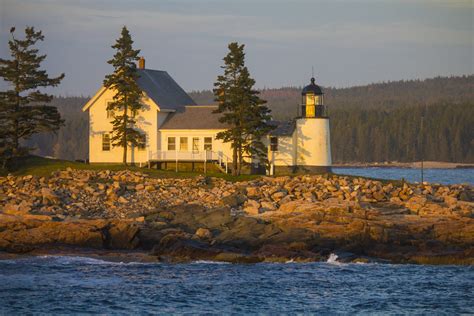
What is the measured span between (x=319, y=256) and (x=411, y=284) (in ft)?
15.0

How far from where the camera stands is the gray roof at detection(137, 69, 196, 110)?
2207 inches

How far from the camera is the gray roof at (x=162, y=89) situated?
184ft

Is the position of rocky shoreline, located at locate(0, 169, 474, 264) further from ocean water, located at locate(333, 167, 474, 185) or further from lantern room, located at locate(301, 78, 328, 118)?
ocean water, located at locate(333, 167, 474, 185)

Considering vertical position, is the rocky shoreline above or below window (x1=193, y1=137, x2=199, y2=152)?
below

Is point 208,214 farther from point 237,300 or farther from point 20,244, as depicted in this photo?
point 237,300

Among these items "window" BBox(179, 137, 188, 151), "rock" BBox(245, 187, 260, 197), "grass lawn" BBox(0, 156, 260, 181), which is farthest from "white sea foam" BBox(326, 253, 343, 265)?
"window" BBox(179, 137, 188, 151)

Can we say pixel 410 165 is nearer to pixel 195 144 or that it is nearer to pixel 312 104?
pixel 312 104

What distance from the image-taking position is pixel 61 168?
51.5m

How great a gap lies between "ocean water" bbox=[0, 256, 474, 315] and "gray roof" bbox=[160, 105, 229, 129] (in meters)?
22.8

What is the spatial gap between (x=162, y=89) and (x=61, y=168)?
31.5 feet

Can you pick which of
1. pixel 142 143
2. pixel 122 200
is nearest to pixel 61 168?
pixel 142 143

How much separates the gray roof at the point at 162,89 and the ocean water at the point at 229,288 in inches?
943

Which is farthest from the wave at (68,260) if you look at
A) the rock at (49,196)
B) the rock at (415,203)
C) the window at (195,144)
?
the window at (195,144)

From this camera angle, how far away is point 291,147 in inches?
2192
